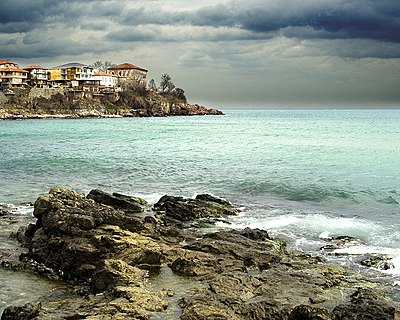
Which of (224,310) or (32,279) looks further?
(32,279)

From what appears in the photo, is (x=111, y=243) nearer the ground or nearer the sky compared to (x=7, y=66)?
nearer the ground

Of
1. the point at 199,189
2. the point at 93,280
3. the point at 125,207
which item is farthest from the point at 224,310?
the point at 199,189

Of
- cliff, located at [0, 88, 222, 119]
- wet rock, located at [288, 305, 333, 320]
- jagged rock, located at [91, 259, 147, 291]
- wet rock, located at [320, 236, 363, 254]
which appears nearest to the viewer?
wet rock, located at [288, 305, 333, 320]

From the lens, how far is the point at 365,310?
39.8ft

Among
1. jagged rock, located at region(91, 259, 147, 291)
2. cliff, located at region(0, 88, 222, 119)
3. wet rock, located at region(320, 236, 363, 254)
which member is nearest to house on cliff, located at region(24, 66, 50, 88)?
cliff, located at region(0, 88, 222, 119)

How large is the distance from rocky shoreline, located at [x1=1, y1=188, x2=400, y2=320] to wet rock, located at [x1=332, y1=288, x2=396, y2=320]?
0.08ft

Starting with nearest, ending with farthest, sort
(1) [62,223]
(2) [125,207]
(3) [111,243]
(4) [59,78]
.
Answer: (3) [111,243], (1) [62,223], (2) [125,207], (4) [59,78]

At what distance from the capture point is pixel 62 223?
59.5 ft

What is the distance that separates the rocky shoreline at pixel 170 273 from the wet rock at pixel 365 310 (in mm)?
26

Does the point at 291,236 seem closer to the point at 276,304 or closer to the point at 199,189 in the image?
the point at 276,304

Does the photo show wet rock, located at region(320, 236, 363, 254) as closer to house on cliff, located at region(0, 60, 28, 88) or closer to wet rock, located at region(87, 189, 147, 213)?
wet rock, located at region(87, 189, 147, 213)

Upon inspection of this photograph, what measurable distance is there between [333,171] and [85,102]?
148 metres

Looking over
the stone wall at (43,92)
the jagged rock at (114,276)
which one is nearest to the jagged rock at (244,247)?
the jagged rock at (114,276)

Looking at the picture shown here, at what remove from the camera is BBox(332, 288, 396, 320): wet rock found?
11.9 m
